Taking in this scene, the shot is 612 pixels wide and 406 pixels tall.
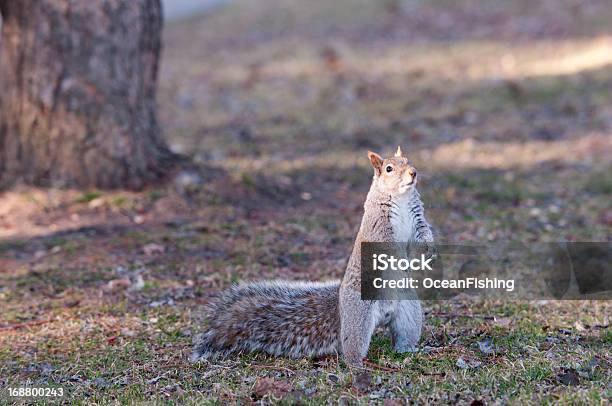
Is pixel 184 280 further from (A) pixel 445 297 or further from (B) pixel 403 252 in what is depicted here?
(B) pixel 403 252

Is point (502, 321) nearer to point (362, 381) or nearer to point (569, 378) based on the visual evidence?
point (569, 378)

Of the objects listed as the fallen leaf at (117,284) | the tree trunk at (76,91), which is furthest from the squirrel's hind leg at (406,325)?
the tree trunk at (76,91)

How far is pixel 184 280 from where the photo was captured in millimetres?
5672

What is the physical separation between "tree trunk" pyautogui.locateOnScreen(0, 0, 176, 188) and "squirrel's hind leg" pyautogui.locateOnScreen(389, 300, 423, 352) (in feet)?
11.3

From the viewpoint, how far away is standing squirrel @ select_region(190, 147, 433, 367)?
13.1 feet

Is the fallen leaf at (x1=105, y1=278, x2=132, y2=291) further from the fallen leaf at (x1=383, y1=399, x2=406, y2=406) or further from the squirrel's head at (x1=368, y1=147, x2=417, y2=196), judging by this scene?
the fallen leaf at (x1=383, y1=399, x2=406, y2=406)

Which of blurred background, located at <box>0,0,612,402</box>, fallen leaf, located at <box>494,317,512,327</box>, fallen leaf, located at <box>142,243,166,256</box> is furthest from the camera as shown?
fallen leaf, located at <box>142,243,166,256</box>

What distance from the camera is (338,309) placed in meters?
4.12

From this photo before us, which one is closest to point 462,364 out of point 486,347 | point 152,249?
point 486,347

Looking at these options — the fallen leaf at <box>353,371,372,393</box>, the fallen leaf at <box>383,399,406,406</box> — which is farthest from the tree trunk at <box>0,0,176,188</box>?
the fallen leaf at <box>383,399,406,406</box>

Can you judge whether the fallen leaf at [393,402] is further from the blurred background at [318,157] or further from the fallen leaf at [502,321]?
the blurred background at [318,157]

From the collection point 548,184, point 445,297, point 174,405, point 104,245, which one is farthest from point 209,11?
point 174,405

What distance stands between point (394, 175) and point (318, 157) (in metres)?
5.04

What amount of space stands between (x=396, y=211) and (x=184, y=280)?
2089 millimetres
